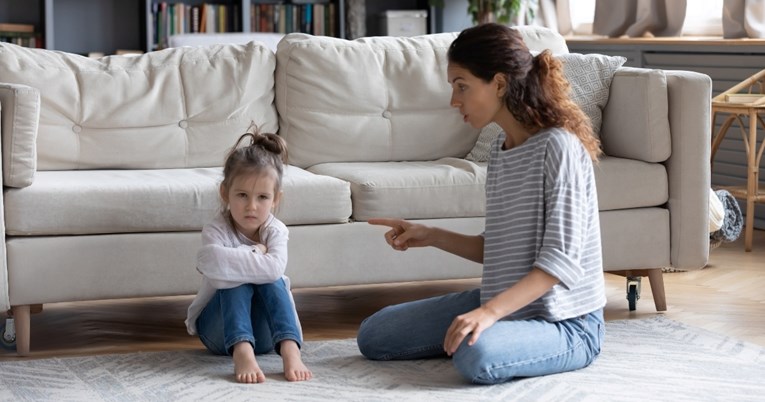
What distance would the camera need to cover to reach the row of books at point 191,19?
6.49 meters

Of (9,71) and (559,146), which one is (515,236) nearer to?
(559,146)

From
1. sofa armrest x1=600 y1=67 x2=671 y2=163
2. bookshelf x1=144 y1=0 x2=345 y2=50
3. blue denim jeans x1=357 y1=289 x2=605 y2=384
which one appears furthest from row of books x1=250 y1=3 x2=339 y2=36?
blue denim jeans x1=357 y1=289 x2=605 y2=384

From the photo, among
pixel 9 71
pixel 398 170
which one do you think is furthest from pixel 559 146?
pixel 9 71

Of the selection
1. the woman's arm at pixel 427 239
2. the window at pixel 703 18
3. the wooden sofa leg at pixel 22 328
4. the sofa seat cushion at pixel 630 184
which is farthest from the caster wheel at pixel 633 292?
the window at pixel 703 18

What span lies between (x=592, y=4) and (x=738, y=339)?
3547 millimetres

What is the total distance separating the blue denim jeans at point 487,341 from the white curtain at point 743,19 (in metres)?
2.60

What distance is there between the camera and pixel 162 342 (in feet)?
10.1

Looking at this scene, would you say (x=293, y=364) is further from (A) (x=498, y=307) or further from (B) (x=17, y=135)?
(B) (x=17, y=135)

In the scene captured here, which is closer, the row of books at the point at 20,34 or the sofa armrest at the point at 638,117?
the sofa armrest at the point at 638,117

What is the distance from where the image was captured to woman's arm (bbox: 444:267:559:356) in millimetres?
2371

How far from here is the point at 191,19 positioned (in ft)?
21.5

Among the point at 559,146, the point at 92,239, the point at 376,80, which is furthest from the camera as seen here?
the point at 376,80

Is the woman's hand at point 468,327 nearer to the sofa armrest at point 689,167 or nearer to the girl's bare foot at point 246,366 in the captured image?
the girl's bare foot at point 246,366

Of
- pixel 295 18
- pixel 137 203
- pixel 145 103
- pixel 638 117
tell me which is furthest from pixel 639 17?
pixel 137 203
